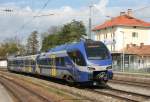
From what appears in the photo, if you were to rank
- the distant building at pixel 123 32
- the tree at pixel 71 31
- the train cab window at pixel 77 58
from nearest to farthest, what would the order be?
the train cab window at pixel 77 58 → the distant building at pixel 123 32 → the tree at pixel 71 31

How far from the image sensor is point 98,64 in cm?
2717

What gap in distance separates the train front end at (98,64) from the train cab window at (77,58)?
1.35 ft

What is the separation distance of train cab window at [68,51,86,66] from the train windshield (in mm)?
488

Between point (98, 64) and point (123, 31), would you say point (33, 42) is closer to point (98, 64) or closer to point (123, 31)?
point (123, 31)

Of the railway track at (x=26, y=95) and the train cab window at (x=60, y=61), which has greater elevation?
the train cab window at (x=60, y=61)

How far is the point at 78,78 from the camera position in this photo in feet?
92.1

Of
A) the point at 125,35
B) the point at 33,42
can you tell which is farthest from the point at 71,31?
the point at 33,42

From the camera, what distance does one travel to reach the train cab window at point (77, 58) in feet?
90.4

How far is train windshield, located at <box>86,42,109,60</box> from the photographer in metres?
27.6

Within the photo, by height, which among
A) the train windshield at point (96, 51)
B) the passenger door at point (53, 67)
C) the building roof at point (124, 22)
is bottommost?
the passenger door at point (53, 67)

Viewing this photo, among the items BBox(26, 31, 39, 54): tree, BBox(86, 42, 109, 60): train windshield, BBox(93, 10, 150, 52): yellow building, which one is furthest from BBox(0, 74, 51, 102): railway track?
BBox(26, 31, 39, 54): tree

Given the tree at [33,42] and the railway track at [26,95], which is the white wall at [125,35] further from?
the railway track at [26,95]

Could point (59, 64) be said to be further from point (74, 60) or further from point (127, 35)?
point (127, 35)

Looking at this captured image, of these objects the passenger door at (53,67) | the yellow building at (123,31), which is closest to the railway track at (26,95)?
the passenger door at (53,67)
